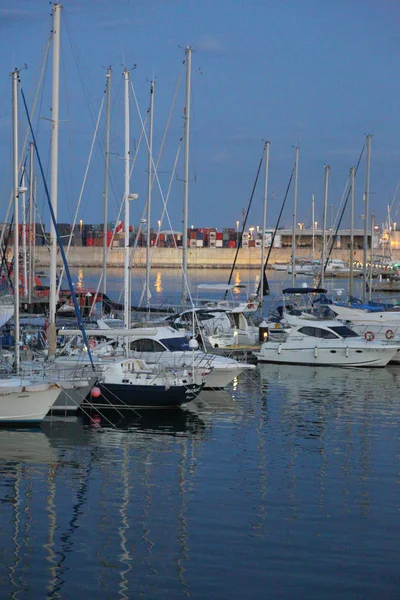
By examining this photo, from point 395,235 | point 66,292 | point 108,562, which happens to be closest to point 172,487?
point 108,562

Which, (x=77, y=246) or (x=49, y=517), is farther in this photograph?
(x=77, y=246)

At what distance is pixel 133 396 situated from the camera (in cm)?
2164

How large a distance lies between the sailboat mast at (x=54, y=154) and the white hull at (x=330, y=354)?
10.4m

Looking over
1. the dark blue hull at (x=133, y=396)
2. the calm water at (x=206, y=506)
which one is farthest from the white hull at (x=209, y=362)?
the dark blue hull at (x=133, y=396)

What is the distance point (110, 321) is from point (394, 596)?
64.6ft

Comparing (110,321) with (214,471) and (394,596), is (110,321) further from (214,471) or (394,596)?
(394,596)

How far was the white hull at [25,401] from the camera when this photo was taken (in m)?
19.6

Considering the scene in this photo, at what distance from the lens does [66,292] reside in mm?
47375

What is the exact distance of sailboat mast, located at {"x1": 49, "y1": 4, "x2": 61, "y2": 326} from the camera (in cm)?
2300

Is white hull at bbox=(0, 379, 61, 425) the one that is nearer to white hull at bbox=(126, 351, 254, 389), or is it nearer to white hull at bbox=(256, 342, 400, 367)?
white hull at bbox=(126, 351, 254, 389)

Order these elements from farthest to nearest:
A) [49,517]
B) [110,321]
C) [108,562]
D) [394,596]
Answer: [110,321], [49,517], [108,562], [394,596]

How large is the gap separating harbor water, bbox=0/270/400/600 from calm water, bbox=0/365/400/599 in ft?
0.10

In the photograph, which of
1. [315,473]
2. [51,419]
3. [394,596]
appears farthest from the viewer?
[51,419]

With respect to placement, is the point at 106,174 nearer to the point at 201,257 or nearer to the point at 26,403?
the point at 26,403
